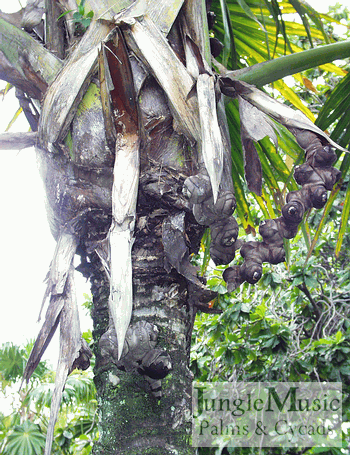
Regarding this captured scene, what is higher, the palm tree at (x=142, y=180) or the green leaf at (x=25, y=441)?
the palm tree at (x=142, y=180)

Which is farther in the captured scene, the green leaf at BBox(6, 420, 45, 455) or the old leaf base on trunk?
the green leaf at BBox(6, 420, 45, 455)

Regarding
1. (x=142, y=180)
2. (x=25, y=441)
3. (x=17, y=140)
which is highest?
(x=17, y=140)

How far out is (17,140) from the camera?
147cm

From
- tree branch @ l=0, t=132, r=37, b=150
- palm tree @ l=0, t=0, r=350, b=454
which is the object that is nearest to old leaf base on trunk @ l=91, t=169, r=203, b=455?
palm tree @ l=0, t=0, r=350, b=454

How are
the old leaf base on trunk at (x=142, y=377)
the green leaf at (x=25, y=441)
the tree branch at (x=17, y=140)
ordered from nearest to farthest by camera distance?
the old leaf base on trunk at (x=142, y=377) → the tree branch at (x=17, y=140) → the green leaf at (x=25, y=441)

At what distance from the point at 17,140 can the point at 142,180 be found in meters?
0.48

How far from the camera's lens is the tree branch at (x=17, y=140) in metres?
1.46

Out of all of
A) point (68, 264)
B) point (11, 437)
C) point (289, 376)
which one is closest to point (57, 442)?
point (11, 437)

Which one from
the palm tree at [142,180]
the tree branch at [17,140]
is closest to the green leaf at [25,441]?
the palm tree at [142,180]

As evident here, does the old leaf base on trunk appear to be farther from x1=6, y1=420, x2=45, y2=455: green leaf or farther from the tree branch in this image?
x1=6, y1=420, x2=45, y2=455: green leaf

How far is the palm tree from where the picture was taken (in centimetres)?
120

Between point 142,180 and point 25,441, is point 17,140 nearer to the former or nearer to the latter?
point 142,180

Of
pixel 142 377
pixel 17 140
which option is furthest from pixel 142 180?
pixel 142 377

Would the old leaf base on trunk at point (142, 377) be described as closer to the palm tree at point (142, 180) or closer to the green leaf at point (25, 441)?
the palm tree at point (142, 180)
